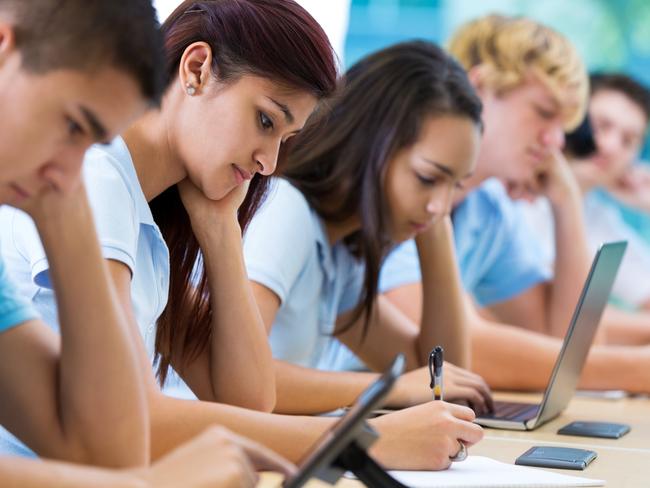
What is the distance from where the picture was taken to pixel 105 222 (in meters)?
1.30

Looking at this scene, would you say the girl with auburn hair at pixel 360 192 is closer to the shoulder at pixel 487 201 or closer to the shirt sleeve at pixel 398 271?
the shirt sleeve at pixel 398 271

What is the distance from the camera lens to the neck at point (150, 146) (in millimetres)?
1488

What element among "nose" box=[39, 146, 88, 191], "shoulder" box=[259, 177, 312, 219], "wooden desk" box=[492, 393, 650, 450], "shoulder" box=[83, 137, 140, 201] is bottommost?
"wooden desk" box=[492, 393, 650, 450]

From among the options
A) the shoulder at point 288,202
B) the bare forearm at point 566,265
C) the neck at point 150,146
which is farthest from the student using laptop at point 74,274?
the bare forearm at point 566,265

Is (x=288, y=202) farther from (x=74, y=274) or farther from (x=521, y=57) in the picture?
(x=521, y=57)

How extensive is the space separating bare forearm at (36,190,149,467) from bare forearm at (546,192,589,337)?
2001 millimetres

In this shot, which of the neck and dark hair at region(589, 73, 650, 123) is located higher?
dark hair at region(589, 73, 650, 123)

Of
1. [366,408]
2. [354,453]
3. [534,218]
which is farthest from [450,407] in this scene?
[534,218]

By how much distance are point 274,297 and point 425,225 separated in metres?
0.37

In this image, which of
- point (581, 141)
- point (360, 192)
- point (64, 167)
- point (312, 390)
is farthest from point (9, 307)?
point (581, 141)

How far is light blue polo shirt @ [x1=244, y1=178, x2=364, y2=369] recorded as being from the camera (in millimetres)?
1886

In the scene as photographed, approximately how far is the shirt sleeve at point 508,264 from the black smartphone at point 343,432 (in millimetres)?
1989

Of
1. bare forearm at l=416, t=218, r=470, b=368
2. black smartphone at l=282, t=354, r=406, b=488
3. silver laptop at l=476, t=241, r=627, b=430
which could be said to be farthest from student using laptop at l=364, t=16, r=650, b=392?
black smartphone at l=282, t=354, r=406, b=488

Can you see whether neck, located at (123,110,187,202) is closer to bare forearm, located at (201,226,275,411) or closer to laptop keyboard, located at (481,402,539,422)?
bare forearm, located at (201,226,275,411)
